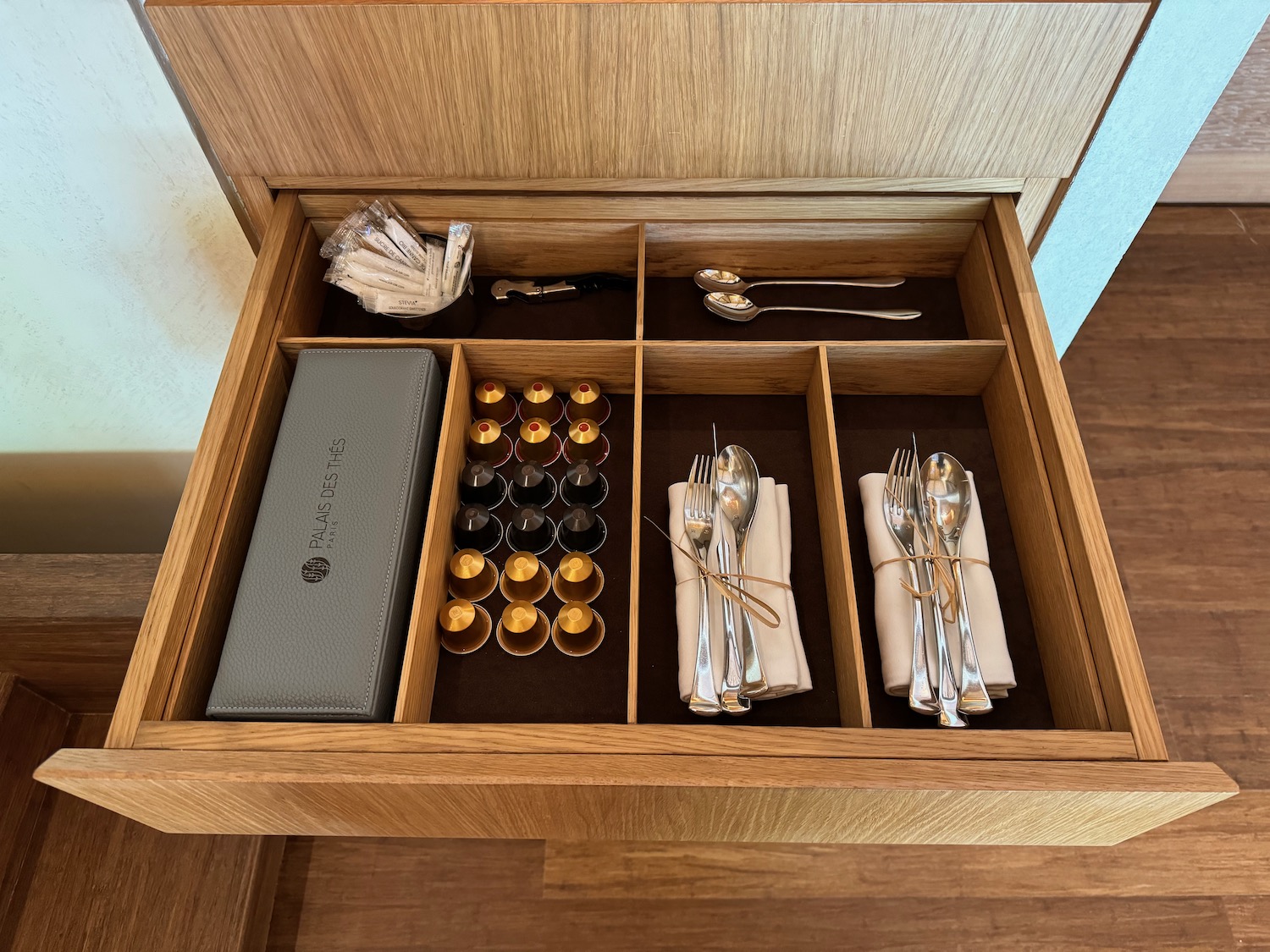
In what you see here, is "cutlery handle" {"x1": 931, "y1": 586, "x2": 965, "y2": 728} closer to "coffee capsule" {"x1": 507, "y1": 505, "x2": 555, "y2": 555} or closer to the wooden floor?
"coffee capsule" {"x1": 507, "y1": 505, "x2": 555, "y2": 555}

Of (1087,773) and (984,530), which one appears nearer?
(1087,773)

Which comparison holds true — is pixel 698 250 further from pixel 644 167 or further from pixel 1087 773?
pixel 1087 773

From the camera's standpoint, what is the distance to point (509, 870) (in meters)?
1.34

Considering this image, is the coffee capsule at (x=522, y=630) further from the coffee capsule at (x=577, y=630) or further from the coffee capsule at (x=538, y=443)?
the coffee capsule at (x=538, y=443)

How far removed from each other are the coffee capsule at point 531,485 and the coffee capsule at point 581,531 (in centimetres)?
4

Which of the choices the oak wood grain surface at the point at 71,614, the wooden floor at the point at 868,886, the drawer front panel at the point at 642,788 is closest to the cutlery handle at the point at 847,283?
the drawer front panel at the point at 642,788

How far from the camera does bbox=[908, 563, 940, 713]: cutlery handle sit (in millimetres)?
802

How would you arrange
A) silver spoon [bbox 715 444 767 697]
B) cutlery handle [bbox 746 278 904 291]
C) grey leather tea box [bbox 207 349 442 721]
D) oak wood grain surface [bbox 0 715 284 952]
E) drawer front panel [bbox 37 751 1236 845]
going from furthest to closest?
oak wood grain surface [bbox 0 715 284 952], cutlery handle [bbox 746 278 904 291], silver spoon [bbox 715 444 767 697], grey leather tea box [bbox 207 349 442 721], drawer front panel [bbox 37 751 1236 845]

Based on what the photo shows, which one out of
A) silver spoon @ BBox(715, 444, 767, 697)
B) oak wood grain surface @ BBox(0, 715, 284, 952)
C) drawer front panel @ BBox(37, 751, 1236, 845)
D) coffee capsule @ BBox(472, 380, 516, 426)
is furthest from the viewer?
oak wood grain surface @ BBox(0, 715, 284, 952)

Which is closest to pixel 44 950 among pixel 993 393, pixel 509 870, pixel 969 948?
pixel 509 870

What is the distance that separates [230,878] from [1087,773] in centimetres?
121

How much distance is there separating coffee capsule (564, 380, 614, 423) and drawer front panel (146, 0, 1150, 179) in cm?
25

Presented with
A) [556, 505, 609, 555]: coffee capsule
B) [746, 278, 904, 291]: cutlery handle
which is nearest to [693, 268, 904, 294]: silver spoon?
[746, 278, 904, 291]: cutlery handle

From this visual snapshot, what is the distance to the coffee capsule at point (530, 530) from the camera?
91cm
